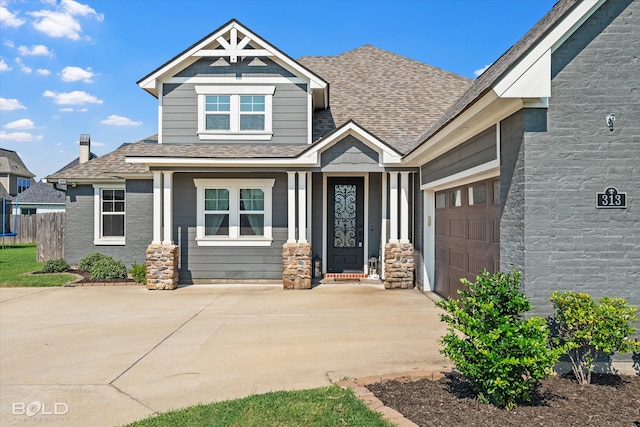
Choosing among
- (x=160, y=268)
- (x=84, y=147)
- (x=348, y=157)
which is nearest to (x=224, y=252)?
(x=160, y=268)

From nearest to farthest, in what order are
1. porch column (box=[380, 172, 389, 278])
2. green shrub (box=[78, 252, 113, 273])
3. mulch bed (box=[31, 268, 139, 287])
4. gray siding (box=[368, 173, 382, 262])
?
porch column (box=[380, 172, 389, 278]) → mulch bed (box=[31, 268, 139, 287]) → gray siding (box=[368, 173, 382, 262]) → green shrub (box=[78, 252, 113, 273])

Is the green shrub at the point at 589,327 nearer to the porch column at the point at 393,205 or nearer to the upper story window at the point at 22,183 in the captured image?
the porch column at the point at 393,205

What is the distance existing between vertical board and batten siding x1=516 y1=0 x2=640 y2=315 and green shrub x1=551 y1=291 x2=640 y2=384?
0.32 meters

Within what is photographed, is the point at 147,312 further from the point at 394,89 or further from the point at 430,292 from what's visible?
the point at 394,89

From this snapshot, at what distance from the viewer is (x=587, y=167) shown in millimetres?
5234

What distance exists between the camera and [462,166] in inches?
308

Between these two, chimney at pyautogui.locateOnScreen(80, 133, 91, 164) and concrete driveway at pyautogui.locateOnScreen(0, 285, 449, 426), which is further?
chimney at pyautogui.locateOnScreen(80, 133, 91, 164)

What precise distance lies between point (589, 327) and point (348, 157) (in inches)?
312

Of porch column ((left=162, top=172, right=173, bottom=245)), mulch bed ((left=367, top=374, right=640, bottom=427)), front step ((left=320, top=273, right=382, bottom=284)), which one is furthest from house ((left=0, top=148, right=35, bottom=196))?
mulch bed ((left=367, top=374, right=640, bottom=427))

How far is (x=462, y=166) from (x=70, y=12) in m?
13.7

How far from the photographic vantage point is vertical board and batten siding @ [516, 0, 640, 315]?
17.0ft

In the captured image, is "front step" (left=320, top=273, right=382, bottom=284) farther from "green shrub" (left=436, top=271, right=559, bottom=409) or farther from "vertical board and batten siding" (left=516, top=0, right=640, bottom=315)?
"green shrub" (left=436, top=271, right=559, bottom=409)

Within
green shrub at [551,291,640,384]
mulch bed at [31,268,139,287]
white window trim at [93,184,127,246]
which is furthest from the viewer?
white window trim at [93,184,127,246]

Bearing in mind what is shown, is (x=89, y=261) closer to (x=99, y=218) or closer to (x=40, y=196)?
(x=99, y=218)
